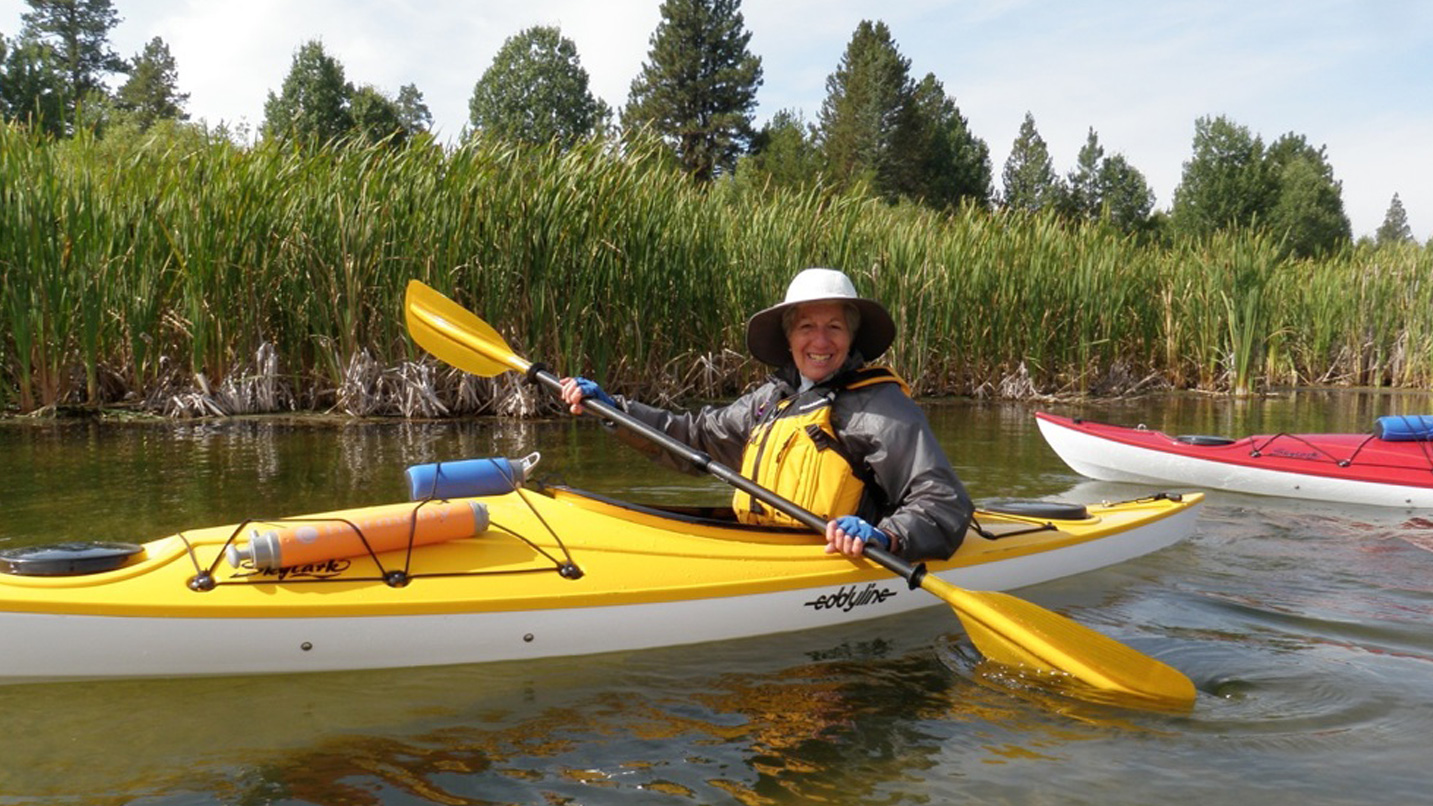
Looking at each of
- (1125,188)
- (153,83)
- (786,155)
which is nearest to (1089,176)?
(1125,188)

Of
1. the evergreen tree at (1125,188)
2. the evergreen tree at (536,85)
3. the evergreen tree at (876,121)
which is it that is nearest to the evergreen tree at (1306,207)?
the evergreen tree at (1125,188)

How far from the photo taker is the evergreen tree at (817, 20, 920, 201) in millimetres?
47281

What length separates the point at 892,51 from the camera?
48656 millimetres

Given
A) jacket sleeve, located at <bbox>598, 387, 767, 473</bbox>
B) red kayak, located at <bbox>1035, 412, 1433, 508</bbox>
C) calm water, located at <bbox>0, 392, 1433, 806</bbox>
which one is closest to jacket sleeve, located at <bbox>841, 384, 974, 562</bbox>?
calm water, located at <bbox>0, 392, 1433, 806</bbox>

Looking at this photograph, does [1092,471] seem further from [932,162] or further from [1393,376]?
[932,162]

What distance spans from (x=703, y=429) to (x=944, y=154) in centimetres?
5028

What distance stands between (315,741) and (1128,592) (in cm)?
317

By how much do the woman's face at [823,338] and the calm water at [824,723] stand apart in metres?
0.92

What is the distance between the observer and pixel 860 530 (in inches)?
143

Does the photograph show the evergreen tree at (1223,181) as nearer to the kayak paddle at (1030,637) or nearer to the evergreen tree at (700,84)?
the evergreen tree at (700,84)

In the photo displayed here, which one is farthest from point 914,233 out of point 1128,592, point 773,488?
point 773,488

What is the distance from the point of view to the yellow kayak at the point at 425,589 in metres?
2.92

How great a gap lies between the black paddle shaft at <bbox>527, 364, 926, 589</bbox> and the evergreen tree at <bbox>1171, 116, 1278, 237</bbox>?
176 feet

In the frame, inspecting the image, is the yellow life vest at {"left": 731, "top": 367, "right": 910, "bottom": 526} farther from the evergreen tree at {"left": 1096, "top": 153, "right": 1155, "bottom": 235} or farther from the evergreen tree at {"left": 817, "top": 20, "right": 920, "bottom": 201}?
the evergreen tree at {"left": 1096, "top": 153, "right": 1155, "bottom": 235}
